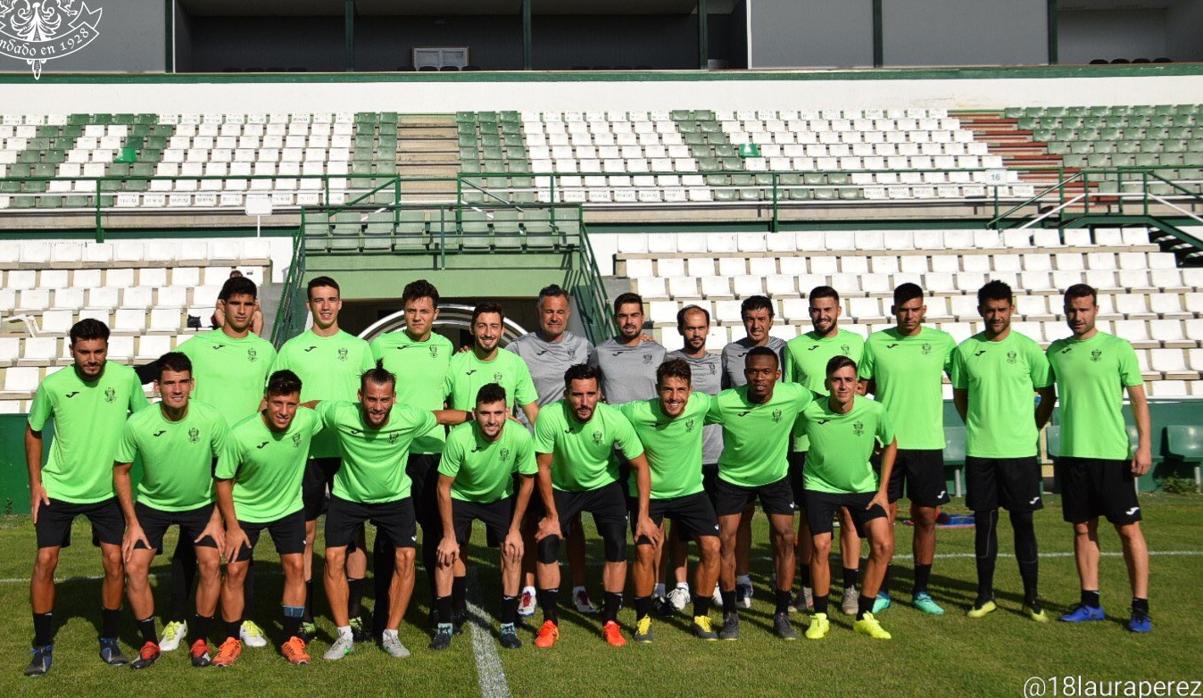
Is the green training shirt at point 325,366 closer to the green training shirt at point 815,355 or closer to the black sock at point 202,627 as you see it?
the black sock at point 202,627

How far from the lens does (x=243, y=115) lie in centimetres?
2412

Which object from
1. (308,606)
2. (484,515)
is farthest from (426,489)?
(308,606)

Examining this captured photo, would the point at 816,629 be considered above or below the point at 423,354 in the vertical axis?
below

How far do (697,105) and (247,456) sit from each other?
20.3m

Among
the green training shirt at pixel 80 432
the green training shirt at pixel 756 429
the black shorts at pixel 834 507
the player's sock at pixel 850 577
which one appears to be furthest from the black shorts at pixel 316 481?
the player's sock at pixel 850 577

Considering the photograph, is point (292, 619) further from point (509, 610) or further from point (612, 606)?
point (612, 606)

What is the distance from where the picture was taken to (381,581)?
22.6ft

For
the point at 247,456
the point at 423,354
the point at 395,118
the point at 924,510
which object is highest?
the point at 395,118

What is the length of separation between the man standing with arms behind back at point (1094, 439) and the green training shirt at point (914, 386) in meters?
0.75

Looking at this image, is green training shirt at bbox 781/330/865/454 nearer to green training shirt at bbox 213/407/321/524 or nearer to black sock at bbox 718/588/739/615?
black sock at bbox 718/588/739/615

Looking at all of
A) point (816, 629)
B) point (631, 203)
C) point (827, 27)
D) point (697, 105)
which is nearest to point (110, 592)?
point (816, 629)

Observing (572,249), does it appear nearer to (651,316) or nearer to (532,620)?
(651,316)

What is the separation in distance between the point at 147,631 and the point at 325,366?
176cm

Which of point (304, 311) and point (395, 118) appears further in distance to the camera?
point (395, 118)
